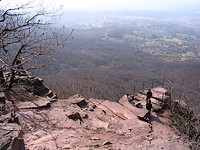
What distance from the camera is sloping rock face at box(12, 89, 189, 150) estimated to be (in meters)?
11.0

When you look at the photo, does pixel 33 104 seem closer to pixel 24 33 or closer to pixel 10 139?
pixel 24 33

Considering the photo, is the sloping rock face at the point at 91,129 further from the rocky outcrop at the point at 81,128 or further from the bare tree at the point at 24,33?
the bare tree at the point at 24,33

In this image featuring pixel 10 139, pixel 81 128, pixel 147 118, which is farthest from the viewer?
pixel 147 118

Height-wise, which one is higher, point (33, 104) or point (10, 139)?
point (10, 139)

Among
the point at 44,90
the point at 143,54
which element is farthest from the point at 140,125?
the point at 143,54

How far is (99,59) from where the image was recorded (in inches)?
5202

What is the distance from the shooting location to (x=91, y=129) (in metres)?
13.2

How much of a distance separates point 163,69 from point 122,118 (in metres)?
103

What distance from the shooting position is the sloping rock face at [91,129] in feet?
36.1

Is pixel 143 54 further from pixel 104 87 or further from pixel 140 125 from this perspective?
pixel 140 125

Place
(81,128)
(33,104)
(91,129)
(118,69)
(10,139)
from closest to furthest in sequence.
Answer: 1. (10,139)
2. (81,128)
3. (91,129)
4. (33,104)
5. (118,69)

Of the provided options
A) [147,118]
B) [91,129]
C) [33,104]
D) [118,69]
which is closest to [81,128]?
[91,129]

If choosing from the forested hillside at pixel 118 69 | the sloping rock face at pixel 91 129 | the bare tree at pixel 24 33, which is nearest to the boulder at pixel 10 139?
the sloping rock face at pixel 91 129

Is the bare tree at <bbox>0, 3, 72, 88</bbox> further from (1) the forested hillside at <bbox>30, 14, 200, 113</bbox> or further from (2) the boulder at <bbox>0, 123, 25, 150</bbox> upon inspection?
(1) the forested hillside at <bbox>30, 14, 200, 113</bbox>
